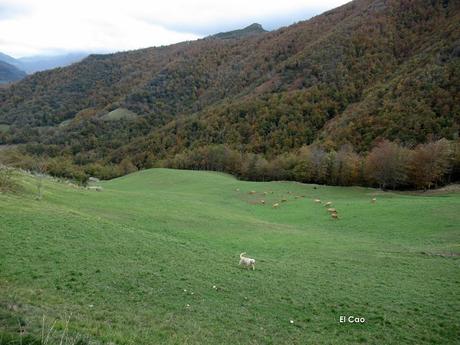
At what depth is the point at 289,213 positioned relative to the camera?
46375mm

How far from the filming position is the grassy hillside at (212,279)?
1302cm

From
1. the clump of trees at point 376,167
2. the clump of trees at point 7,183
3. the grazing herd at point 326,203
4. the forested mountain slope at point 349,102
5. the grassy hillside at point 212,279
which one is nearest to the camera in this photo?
the grassy hillside at point 212,279

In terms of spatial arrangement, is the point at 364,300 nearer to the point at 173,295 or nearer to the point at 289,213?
the point at 173,295

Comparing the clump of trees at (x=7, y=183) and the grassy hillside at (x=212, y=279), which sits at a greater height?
the clump of trees at (x=7, y=183)

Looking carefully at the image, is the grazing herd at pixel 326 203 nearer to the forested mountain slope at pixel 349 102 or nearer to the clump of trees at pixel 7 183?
the clump of trees at pixel 7 183

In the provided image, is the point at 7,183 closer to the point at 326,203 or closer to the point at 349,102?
the point at 326,203

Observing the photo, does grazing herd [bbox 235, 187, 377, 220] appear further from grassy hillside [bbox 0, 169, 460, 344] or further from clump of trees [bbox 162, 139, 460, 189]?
clump of trees [bbox 162, 139, 460, 189]

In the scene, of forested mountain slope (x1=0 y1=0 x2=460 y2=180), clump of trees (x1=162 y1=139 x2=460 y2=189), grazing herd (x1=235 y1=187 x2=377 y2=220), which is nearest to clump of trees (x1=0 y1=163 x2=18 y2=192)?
grazing herd (x1=235 y1=187 x2=377 y2=220)

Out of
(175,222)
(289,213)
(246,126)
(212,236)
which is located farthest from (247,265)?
(246,126)

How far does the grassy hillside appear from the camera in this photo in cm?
1302

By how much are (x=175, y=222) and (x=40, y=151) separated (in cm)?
18397

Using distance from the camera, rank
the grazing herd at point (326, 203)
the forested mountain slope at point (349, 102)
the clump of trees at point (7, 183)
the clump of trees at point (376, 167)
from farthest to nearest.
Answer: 1. the forested mountain slope at point (349, 102)
2. the clump of trees at point (376, 167)
3. the grazing herd at point (326, 203)
4. the clump of trees at point (7, 183)

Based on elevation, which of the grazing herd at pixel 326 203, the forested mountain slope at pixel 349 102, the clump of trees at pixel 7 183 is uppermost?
the forested mountain slope at pixel 349 102

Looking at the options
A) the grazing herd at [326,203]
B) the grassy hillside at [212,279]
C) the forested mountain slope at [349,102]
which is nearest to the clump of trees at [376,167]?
the grazing herd at [326,203]
